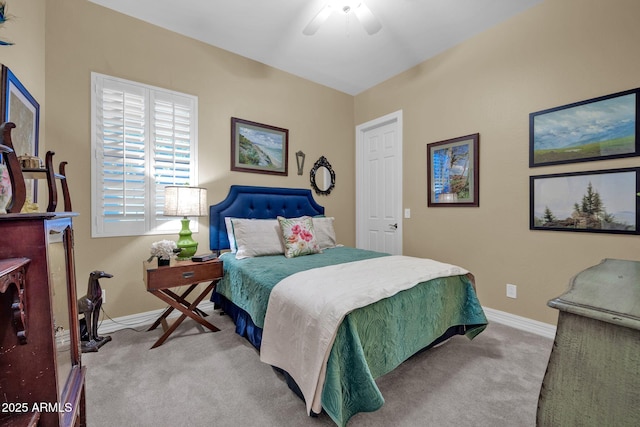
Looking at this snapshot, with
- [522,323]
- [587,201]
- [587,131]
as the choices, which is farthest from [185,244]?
[587,131]

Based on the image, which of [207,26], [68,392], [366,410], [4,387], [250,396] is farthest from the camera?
[207,26]

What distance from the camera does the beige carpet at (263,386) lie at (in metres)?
1.45

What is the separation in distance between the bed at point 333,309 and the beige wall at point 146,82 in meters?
0.81

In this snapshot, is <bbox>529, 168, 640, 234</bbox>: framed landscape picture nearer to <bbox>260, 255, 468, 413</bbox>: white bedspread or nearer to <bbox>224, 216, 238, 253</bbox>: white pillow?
<bbox>260, 255, 468, 413</bbox>: white bedspread

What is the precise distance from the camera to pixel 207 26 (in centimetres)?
272

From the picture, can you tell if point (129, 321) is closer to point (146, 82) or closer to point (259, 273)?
point (259, 273)

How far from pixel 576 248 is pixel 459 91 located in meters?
1.94

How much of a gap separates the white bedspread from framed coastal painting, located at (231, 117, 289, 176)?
1.89m

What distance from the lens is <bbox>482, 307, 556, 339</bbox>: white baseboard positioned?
2.40 meters

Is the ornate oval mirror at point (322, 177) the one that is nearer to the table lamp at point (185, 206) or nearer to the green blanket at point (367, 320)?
the green blanket at point (367, 320)

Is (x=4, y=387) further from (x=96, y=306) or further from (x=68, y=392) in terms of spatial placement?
(x=96, y=306)

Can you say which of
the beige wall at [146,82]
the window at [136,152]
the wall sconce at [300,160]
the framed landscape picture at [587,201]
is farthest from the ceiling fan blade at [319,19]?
the framed landscape picture at [587,201]

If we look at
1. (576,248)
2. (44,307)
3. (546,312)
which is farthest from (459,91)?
(44,307)

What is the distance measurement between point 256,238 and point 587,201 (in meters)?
2.92
